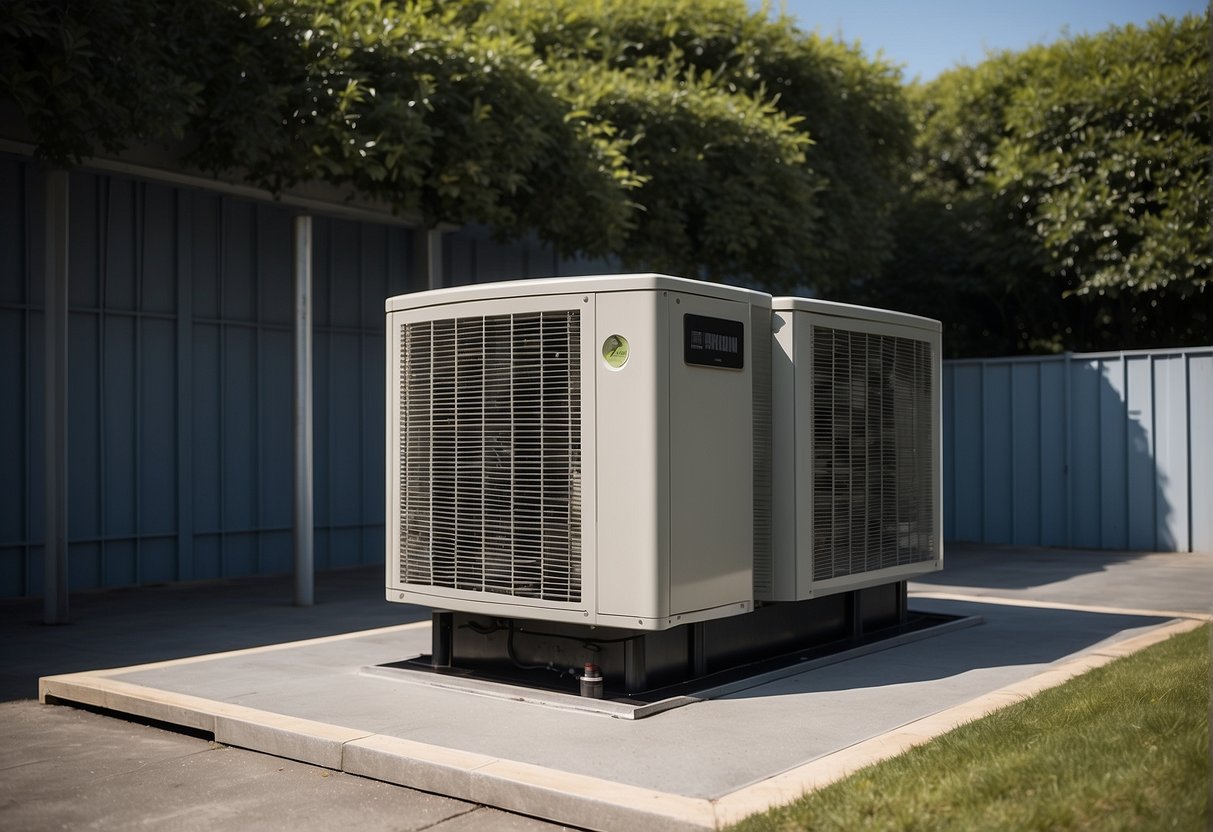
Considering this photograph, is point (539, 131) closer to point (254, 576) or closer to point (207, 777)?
point (254, 576)

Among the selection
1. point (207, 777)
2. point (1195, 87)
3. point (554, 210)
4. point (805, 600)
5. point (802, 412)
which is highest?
point (1195, 87)

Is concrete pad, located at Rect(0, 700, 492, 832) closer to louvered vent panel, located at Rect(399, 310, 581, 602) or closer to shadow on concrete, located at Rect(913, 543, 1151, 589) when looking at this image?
louvered vent panel, located at Rect(399, 310, 581, 602)

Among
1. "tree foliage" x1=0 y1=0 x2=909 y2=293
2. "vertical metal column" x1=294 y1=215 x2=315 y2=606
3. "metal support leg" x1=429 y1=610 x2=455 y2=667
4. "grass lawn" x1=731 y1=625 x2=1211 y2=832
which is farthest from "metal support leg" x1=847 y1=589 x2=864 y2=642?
"tree foliage" x1=0 y1=0 x2=909 y2=293

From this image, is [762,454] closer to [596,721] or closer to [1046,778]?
[596,721]

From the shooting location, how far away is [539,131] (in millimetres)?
11703

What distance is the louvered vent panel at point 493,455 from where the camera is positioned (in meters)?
6.42

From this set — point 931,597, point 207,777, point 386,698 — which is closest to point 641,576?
point 386,698

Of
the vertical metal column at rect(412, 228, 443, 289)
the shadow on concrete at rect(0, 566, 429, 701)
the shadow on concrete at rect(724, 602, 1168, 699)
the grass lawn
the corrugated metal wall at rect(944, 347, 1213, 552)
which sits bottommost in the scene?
the shadow on concrete at rect(0, 566, 429, 701)

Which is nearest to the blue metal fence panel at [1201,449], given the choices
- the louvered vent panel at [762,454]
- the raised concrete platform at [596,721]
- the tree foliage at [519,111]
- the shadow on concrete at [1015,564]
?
the shadow on concrete at [1015,564]

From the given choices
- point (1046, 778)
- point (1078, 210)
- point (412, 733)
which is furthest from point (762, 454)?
point (1078, 210)

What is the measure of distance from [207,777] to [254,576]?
28.3ft

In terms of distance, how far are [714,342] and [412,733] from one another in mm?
2549

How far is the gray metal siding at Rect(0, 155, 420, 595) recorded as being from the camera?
466 inches

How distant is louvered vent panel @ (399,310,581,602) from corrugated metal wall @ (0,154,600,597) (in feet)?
21.1
